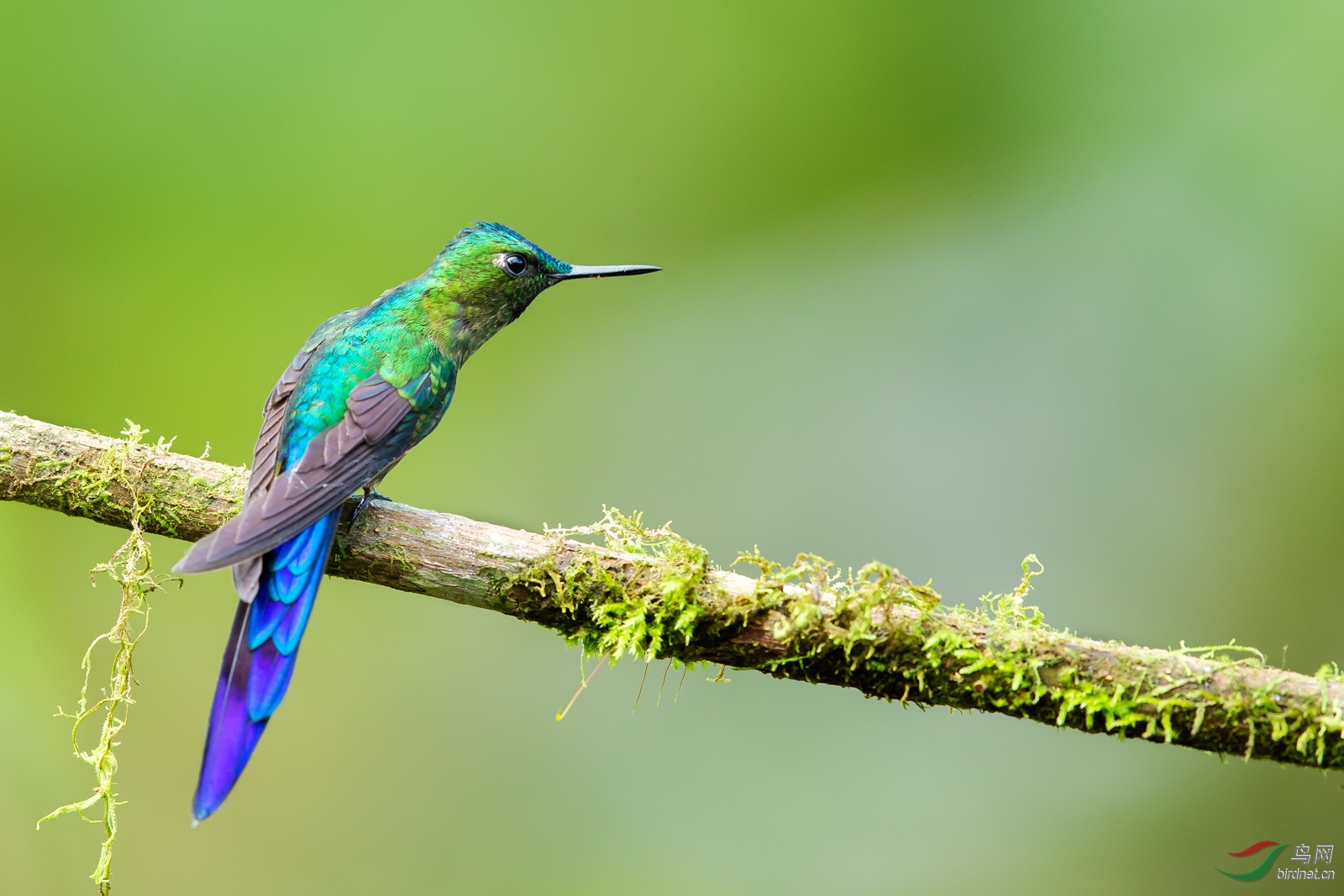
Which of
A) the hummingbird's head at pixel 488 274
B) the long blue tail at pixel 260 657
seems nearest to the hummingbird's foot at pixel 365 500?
the long blue tail at pixel 260 657

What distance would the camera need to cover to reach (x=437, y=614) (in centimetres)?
485

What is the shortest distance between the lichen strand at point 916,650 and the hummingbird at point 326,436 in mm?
Answer: 489

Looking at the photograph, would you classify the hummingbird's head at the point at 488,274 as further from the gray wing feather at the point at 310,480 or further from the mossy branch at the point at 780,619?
the mossy branch at the point at 780,619

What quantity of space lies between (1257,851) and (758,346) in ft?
10.4

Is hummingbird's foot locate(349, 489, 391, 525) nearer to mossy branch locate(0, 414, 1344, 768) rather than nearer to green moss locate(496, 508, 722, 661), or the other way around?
mossy branch locate(0, 414, 1344, 768)

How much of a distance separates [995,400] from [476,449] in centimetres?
262

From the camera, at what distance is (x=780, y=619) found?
2.05m

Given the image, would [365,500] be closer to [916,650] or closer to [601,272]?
[601,272]

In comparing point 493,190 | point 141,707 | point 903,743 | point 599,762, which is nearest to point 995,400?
point 903,743

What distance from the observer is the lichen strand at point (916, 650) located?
1865 mm

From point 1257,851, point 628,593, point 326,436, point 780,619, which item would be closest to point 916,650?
point 780,619

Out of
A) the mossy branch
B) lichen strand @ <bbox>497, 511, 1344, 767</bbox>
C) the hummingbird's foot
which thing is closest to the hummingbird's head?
the hummingbird's foot

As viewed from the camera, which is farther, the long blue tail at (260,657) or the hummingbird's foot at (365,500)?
the hummingbird's foot at (365,500)

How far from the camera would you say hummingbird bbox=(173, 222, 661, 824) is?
2.09 metres
